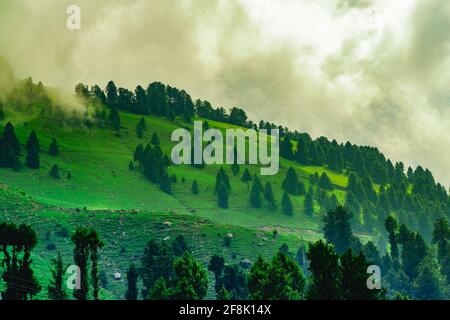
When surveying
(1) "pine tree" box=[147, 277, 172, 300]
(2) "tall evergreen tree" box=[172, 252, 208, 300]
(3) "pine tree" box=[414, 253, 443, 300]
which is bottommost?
(3) "pine tree" box=[414, 253, 443, 300]

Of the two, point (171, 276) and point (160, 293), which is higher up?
point (171, 276)

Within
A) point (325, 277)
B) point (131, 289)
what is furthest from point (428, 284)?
point (325, 277)

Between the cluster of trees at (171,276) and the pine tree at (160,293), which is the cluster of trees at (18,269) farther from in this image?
the cluster of trees at (171,276)

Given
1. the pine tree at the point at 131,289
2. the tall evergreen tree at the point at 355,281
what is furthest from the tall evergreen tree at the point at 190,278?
the tall evergreen tree at the point at 355,281

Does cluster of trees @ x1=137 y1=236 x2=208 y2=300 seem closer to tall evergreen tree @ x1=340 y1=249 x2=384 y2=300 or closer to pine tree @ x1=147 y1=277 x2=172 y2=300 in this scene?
pine tree @ x1=147 y1=277 x2=172 y2=300

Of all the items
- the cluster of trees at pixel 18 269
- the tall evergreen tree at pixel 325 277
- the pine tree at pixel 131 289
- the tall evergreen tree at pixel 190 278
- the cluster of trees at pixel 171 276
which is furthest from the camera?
the pine tree at pixel 131 289

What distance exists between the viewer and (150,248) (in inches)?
6590

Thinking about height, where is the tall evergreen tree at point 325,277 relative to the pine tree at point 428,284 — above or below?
above

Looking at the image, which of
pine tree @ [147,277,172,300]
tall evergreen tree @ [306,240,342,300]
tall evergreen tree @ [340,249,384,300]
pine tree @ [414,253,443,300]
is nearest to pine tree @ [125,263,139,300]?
pine tree @ [147,277,172,300]

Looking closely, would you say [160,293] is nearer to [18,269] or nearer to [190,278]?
[190,278]

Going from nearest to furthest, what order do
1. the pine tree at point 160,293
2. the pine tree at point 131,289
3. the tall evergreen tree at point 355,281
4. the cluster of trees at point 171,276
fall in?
the tall evergreen tree at point 355,281 < the pine tree at point 160,293 < the cluster of trees at point 171,276 < the pine tree at point 131,289

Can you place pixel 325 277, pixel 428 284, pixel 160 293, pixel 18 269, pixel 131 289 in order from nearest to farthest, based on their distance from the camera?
pixel 325 277, pixel 160 293, pixel 18 269, pixel 131 289, pixel 428 284
